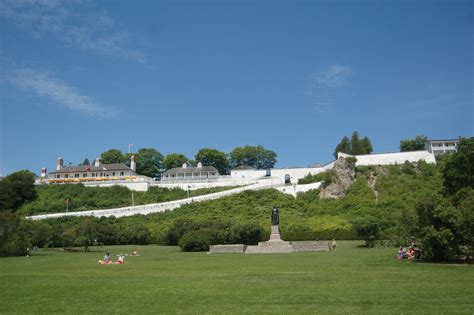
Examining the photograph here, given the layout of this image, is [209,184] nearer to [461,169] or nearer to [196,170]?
[196,170]

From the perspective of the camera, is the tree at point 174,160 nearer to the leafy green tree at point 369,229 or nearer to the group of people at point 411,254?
the leafy green tree at point 369,229

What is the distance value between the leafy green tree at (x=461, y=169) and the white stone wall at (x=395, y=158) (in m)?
35.3

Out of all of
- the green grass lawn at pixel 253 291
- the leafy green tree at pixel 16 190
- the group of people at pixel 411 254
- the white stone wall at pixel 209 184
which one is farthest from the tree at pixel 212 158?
the green grass lawn at pixel 253 291

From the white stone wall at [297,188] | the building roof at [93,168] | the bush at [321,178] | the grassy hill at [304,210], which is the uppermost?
the building roof at [93,168]

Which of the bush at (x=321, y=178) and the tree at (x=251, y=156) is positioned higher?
the tree at (x=251, y=156)

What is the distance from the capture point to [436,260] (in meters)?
19.6

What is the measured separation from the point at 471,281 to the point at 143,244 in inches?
1432

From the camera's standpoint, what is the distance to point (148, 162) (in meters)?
95.2

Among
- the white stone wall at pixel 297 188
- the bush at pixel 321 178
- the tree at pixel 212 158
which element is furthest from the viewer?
the tree at pixel 212 158

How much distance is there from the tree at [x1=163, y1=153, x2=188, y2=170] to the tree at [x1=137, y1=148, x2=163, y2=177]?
227cm

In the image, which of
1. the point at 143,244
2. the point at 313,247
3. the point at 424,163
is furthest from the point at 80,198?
the point at 424,163

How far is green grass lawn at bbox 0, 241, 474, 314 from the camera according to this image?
396 inches

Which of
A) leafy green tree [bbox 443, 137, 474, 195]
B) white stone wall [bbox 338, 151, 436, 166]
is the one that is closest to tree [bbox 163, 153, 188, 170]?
Result: white stone wall [bbox 338, 151, 436, 166]

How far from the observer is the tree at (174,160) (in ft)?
310
